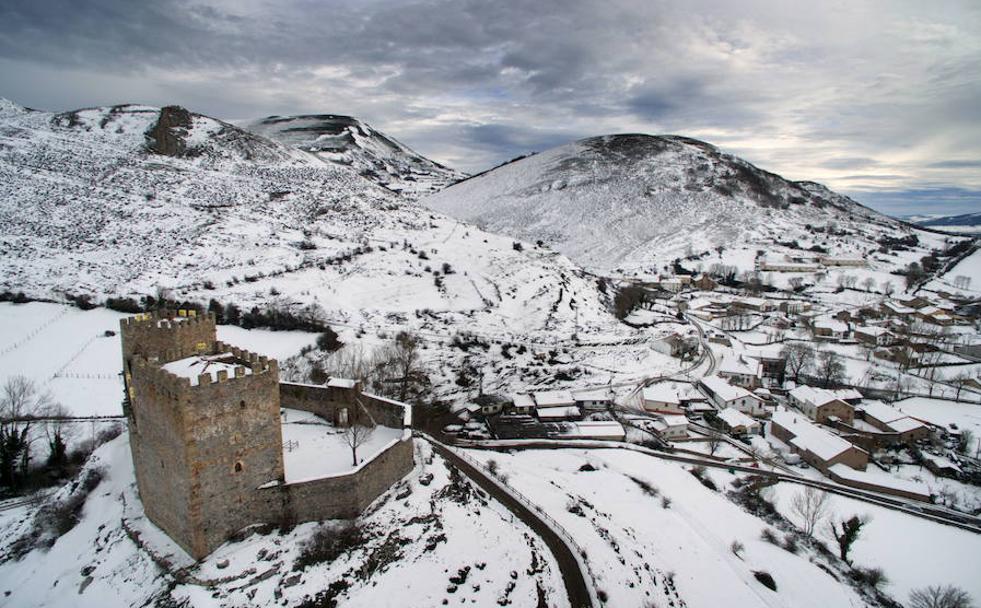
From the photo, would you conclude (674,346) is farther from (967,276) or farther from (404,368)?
(967,276)

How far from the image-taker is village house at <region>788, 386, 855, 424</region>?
45.4 m

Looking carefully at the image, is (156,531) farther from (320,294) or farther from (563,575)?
(320,294)

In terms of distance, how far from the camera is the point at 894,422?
43438mm

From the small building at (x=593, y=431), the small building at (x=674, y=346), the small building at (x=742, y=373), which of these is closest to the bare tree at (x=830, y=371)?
the small building at (x=742, y=373)

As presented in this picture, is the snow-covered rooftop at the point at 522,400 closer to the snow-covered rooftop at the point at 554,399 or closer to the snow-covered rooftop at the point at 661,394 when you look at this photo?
the snow-covered rooftop at the point at 554,399

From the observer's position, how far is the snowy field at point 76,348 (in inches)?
1428

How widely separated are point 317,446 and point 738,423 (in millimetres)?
37043

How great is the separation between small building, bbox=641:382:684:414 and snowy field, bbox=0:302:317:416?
32623mm

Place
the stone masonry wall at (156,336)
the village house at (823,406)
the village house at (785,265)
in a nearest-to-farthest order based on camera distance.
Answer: the stone masonry wall at (156,336)
the village house at (823,406)
the village house at (785,265)

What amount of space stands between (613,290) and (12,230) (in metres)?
90.7

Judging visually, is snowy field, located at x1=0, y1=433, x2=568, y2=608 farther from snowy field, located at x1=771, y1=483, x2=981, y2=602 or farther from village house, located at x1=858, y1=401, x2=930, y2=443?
village house, located at x1=858, y1=401, x2=930, y2=443

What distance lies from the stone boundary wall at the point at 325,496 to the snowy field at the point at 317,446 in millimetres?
346

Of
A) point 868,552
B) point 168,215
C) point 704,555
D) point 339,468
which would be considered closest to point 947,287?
point 868,552

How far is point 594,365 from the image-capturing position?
5428 cm
